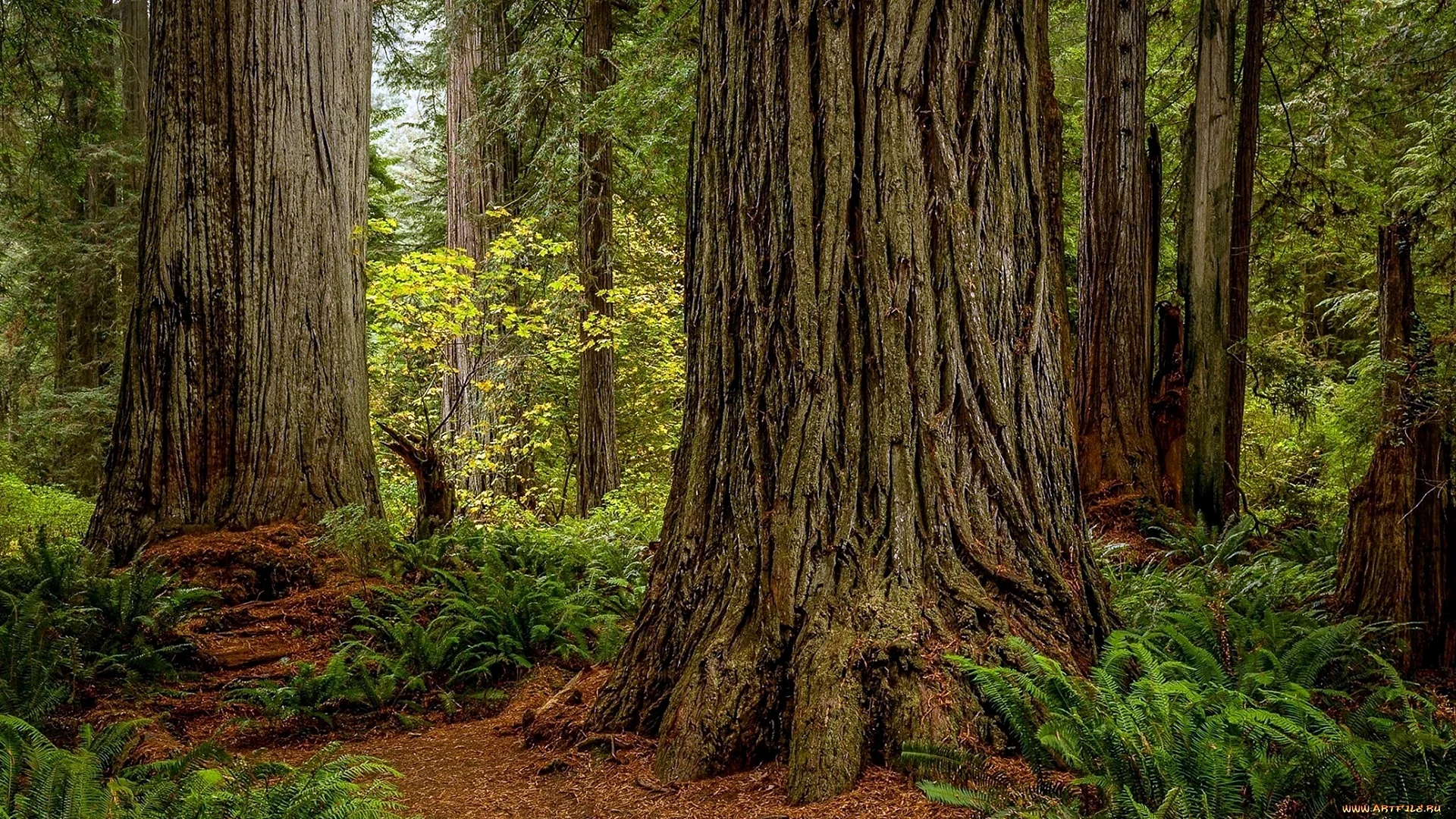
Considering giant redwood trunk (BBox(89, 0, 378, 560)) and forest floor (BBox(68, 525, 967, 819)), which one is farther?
giant redwood trunk (BBox(89, 0, 378, 560))

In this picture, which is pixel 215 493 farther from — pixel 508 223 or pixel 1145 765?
pixel 508 223

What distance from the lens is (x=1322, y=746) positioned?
7.48ft

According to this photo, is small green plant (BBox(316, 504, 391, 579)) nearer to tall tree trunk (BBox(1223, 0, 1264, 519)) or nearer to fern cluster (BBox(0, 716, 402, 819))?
fern cluster (BBox(0, 716, 402, 819))

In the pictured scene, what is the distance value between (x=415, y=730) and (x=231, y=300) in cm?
305

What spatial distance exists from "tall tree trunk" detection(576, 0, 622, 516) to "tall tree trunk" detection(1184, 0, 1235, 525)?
645cm

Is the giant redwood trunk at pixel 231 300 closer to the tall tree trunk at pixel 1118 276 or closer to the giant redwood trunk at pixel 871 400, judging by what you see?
the giant redwood trunk at pixel 871 400

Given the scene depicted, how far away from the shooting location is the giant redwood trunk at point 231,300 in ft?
17.5

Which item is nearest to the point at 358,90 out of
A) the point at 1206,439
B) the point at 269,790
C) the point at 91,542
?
the point at 91,542

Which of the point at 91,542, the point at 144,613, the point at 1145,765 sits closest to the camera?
the point at 1145,765

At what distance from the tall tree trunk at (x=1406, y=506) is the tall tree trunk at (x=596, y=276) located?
8202 mm

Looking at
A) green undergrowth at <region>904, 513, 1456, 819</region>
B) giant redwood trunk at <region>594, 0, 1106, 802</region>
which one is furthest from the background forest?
giant redwood trunk at <region>594, 0, 1106, 802</region>

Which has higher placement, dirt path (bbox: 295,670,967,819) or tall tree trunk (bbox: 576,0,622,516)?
tall tree trunk (bbox: 576,0,622,516)

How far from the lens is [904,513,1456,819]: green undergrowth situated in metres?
2.17

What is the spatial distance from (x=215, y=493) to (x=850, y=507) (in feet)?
14.0
